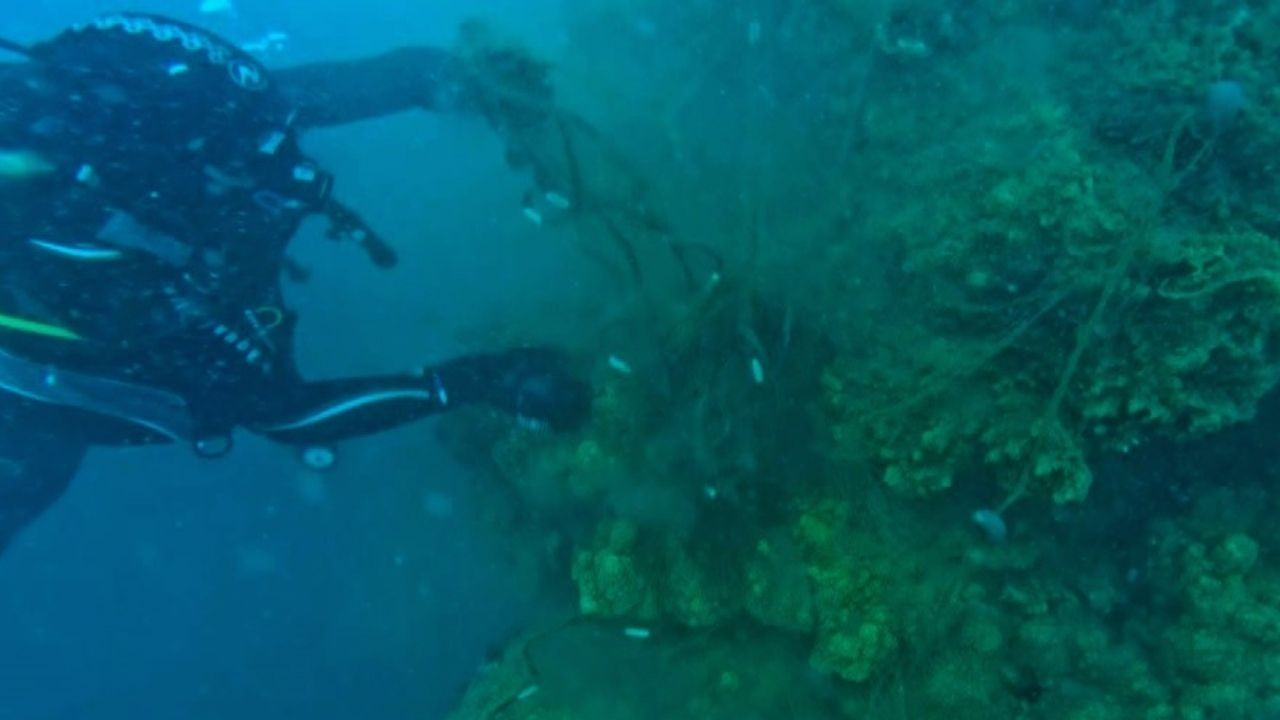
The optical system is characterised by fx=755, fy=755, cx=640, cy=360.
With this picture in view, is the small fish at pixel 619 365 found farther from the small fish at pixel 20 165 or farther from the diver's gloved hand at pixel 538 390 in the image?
the small fish at pixel 20 165

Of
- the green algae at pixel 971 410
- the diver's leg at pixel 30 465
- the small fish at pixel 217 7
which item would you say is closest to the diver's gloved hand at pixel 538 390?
the green algae at pixel 971 410

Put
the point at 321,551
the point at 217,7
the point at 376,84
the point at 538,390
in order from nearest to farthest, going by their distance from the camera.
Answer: the point at 538,390
the point at 376,84
the point at 321,551
the point at 217,7

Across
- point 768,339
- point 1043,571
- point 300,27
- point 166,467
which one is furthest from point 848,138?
point 300,27

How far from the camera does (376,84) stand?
5.81 m

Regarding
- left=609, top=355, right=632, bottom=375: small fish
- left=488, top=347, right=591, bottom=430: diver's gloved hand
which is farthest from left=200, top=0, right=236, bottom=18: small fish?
left=609, top=355, right=632, bottom=375: small fish

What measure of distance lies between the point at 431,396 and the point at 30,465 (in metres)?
2.76

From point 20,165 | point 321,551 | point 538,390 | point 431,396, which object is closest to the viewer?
point 20,165

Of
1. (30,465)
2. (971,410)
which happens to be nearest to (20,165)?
(30,465)

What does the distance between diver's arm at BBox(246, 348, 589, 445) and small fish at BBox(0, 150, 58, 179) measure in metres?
1.83

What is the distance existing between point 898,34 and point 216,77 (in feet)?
14.4

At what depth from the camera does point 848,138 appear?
5277 millimetres

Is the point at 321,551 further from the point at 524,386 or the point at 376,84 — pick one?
the point at 376,84

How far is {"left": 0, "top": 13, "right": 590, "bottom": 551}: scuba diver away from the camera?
4.07m

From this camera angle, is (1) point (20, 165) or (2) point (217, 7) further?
(2) point (217, 7)
